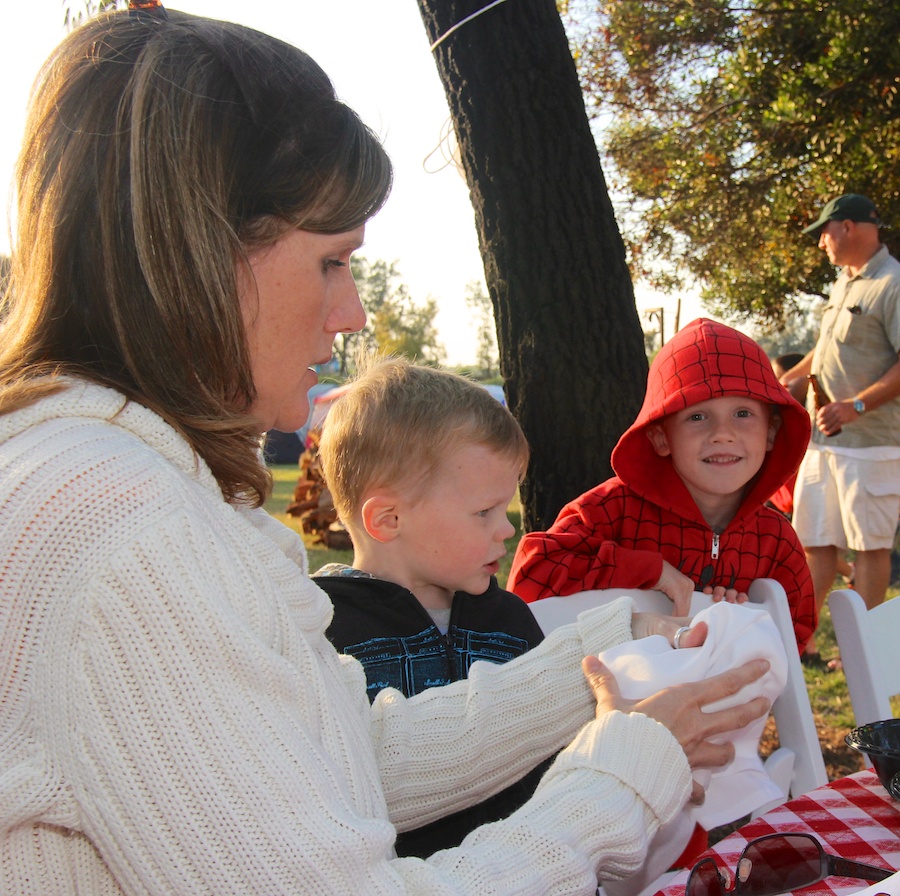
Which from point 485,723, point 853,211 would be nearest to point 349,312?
point 485,723

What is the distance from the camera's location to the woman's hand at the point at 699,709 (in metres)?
1.41

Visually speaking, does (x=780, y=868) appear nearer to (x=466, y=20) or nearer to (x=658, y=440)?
(x=658, y=440)

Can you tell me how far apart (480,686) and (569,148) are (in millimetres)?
2360

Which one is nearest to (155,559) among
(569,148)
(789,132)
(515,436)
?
(515,436)

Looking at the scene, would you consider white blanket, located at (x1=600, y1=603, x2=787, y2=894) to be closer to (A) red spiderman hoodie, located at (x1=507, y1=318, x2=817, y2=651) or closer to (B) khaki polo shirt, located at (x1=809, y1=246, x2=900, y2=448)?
(A) red spiderman hoodie, located at (x1=507, y1=318, x2=817, y2=651)

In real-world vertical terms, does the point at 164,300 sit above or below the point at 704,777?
above

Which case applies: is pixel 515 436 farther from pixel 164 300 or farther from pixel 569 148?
pixel 569 148

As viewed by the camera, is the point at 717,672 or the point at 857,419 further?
the point at 857,419

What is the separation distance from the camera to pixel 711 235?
35.4ft

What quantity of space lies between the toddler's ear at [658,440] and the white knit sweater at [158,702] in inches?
75.5

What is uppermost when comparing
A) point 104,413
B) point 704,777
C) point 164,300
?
point 164,300

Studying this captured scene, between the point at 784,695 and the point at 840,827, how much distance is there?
0.80 meters

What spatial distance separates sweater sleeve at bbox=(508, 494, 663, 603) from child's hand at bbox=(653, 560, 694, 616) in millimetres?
25

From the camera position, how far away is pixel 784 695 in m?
2.28
